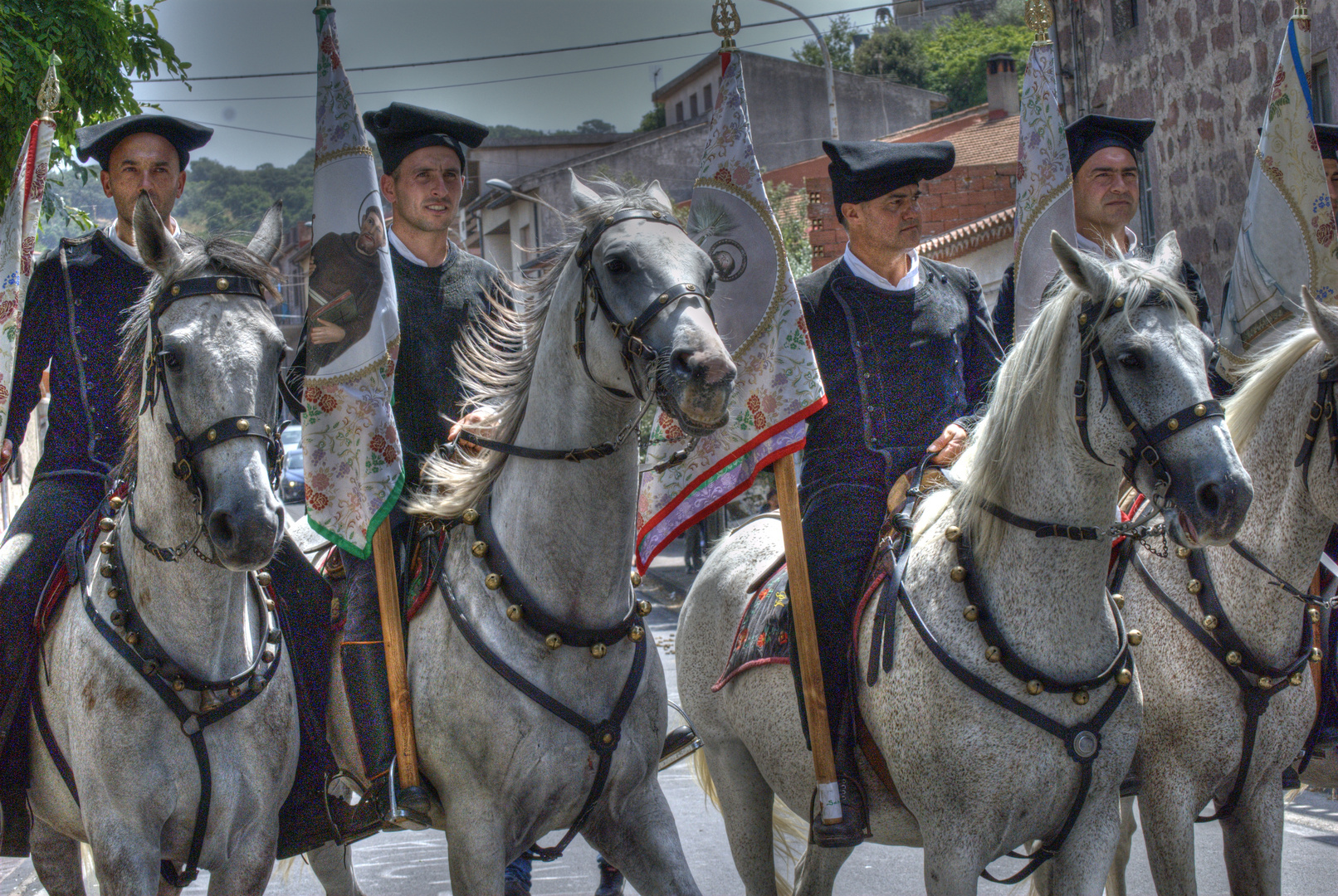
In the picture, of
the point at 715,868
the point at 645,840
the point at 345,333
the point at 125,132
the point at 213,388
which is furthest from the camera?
the point at 715,868

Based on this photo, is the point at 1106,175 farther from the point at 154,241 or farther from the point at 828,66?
the point at 828,66

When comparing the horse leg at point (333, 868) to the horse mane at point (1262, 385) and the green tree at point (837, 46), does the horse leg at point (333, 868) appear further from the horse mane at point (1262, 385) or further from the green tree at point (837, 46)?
the green tree at point (837, 46)

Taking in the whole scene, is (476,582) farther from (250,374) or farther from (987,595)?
(987,595)

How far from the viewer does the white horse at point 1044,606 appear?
130 inches

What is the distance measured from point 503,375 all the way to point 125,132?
1637 mm

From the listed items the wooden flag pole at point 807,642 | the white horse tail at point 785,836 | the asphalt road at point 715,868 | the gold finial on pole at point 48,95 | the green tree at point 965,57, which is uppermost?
the green tree at point 965,57

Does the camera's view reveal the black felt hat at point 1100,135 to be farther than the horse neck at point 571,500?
Yes

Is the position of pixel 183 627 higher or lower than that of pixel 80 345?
lower

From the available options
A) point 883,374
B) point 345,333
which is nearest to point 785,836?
point 883,374

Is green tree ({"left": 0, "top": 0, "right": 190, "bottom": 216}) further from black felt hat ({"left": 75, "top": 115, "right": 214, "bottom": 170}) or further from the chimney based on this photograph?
the chimney

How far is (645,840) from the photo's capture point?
12.0 ft

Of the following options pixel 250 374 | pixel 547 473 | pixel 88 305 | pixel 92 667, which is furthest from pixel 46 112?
pixel 547 473

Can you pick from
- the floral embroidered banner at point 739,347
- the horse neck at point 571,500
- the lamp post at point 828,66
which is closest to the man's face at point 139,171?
the horse neck at point 571,500

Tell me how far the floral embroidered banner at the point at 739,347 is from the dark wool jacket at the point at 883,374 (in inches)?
13.7
